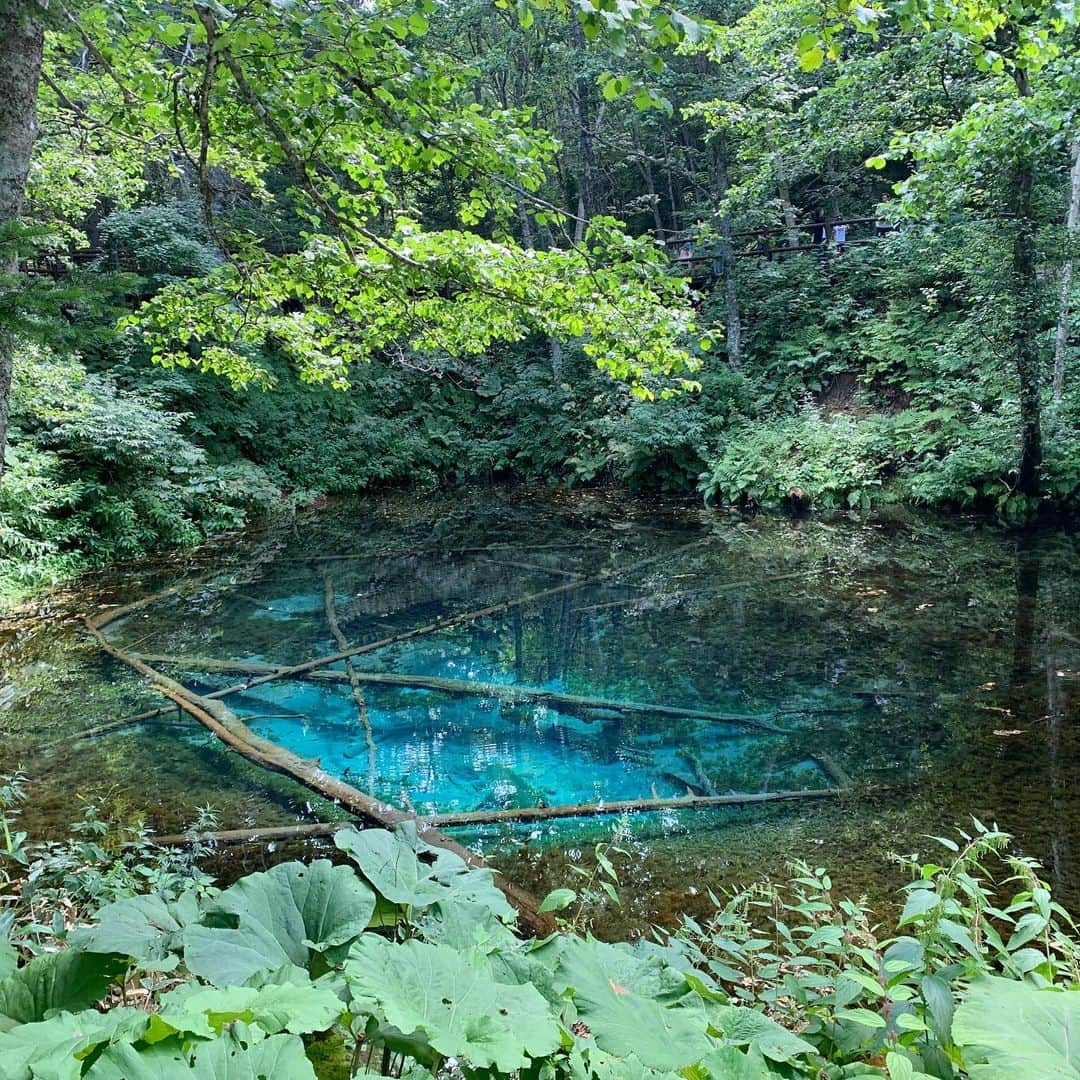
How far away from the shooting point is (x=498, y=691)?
667 cm

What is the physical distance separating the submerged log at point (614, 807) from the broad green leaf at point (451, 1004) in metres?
3.23

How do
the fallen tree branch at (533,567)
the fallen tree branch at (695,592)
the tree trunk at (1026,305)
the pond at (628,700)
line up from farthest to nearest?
the fallen tree branch at (533,567) → the tree trunk at (1026,305) → the fallen tree branch at (695,592) → the pond at (628,700)

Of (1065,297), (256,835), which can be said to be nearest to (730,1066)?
(256,835)

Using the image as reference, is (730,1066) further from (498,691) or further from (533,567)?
(533,567)

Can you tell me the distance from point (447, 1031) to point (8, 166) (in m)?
3.12

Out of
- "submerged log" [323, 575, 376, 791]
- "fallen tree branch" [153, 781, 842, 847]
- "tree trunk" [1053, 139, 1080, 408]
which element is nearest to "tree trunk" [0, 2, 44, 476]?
"fallen tree branch" [153, 781, 842, 847]

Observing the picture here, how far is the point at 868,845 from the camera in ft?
13.2

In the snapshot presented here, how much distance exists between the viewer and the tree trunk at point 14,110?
8.05 ft

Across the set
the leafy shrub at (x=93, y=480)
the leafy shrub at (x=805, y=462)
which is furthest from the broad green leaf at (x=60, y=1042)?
the leafy shrub at (x=805, y=462)

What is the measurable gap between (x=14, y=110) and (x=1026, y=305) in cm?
1217

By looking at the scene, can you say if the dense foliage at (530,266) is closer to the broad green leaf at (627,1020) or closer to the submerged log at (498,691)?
the broad green leaf at (627,1020)

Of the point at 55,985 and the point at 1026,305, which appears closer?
the point at 55,985

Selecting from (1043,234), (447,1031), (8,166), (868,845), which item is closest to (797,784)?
(868,845)

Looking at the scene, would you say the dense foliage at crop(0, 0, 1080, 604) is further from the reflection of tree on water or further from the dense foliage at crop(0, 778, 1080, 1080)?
the reflection of tree on water
